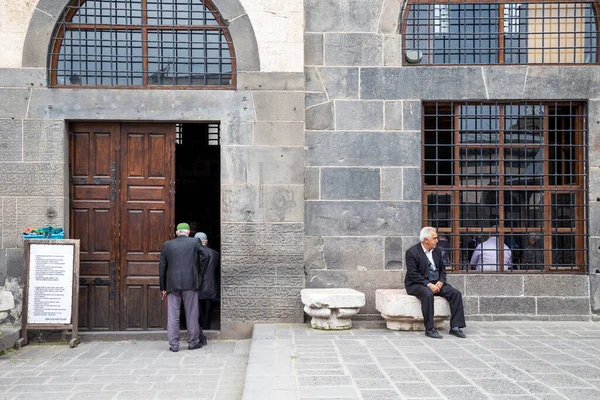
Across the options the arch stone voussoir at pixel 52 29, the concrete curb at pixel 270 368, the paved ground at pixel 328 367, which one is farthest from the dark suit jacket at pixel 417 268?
the arch stone voussoir at pixel 52 29

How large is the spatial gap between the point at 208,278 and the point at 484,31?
17.2ft

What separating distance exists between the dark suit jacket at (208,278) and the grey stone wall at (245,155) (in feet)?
0.62

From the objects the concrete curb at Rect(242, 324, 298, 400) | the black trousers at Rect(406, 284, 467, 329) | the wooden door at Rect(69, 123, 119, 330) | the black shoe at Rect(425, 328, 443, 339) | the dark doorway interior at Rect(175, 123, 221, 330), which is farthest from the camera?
the dark doorway interior at Rect(175, 123, 221, 330)

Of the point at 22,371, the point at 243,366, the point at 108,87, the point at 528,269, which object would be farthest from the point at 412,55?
the point at 22,371

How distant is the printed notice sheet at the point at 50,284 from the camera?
704 centimetres

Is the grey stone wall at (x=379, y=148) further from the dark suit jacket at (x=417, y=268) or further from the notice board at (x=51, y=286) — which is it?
the notice board at (x=51, y=286)

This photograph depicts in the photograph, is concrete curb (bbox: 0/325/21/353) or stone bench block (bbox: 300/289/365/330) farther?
stone bench block (bbox: 300/289/365/330)

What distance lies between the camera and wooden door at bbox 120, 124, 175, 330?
25.1 ft

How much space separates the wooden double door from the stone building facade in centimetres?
25

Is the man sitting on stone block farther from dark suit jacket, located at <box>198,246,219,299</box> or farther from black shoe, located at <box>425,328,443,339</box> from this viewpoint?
dark suit jacket, located at <box>198,246,219,299</box>

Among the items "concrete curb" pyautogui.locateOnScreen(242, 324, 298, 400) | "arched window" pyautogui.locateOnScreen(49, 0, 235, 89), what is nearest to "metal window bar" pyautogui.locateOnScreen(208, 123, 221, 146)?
"arched window" pyautogui.locateOnScreen(49, 0, 235, 89)

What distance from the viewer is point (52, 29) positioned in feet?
24.6

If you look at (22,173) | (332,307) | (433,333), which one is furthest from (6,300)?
(433,333)

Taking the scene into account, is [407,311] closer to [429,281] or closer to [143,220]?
[429,281]
